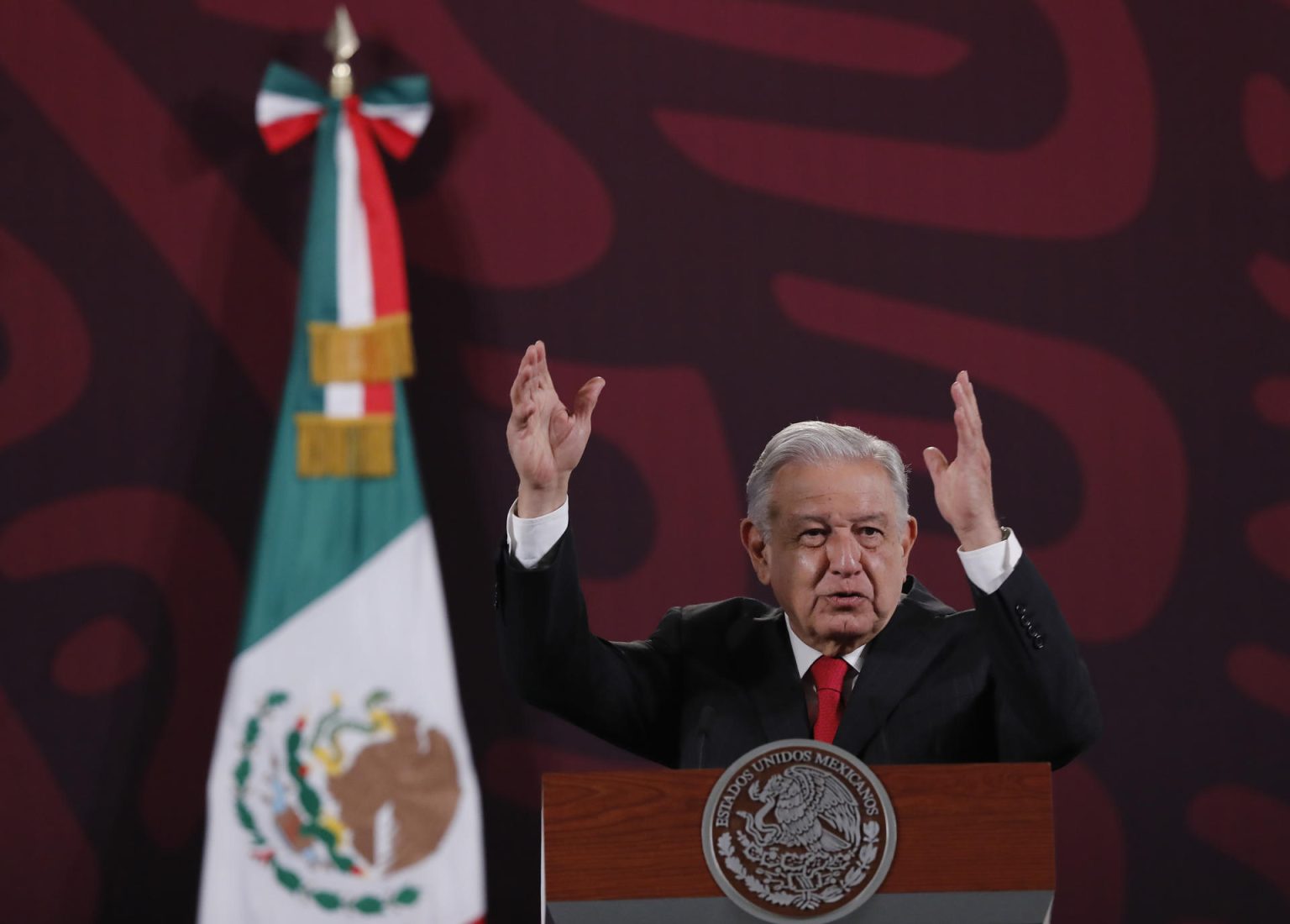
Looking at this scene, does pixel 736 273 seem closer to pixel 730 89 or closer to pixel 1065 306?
pixel 730 89

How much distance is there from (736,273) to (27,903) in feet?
9.06

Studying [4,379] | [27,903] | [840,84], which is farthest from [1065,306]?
[27,903]

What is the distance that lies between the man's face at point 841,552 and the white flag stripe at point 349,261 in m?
2.32

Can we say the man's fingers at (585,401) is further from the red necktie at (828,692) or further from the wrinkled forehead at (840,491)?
the red necktie at (828,692)

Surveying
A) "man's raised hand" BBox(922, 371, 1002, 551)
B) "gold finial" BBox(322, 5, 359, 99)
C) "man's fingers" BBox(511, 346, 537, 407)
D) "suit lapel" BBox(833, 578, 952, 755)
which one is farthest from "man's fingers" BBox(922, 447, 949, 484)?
"gold finial" BBox(322, 5, 359, 99)

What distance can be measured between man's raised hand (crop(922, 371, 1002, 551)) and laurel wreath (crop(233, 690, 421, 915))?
8.61ft

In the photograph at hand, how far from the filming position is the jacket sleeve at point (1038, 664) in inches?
79.8

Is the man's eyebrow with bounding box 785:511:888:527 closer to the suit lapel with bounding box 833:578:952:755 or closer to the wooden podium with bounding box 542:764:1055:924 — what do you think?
the suit lapel with bounding box 833:578:952:755

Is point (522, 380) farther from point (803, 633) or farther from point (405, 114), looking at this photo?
point (405, 114)

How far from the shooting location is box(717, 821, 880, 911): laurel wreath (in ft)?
5.54

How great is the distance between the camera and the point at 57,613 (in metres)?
4.50

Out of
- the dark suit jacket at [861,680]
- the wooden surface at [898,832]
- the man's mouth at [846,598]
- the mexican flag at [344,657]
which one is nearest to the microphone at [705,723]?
the dark suit jacket at [861,680]

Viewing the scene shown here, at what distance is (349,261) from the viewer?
4500mm

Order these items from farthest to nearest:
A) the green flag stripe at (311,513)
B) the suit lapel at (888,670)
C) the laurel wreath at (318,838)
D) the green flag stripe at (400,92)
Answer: the green flag stripe at (400,92) → the green flag stripe at (311,513) → the laurel wreath at (318,838) → the suit lapel at (888,670)
